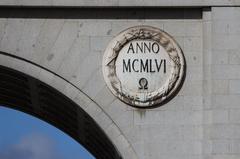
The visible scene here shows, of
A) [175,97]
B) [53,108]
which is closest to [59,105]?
[53,108]

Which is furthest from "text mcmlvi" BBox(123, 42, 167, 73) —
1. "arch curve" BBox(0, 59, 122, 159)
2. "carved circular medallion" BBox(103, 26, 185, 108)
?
"arch curve" BBox(0, 59, 122, 159)

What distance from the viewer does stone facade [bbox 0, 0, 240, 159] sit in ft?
95.2

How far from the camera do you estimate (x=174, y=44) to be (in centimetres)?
2922

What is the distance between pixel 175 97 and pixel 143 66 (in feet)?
3.39

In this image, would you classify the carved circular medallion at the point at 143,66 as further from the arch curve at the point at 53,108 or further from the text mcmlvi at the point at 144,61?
the arch curve at the point at 53,108

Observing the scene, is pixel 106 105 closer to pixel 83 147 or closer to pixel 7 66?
pixel 7 66

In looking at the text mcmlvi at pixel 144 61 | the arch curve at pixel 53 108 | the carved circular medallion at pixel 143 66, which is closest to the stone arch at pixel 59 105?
the arch curve at pixel 53 108

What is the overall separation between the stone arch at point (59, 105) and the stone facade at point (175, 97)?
0.03 meters

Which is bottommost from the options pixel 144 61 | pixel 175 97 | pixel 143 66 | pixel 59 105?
pixel 175 97

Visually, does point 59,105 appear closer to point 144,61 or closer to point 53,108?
point 53,108

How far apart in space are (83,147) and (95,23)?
6229mm

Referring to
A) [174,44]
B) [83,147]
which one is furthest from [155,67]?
[83,147]

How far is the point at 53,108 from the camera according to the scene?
3222 cm

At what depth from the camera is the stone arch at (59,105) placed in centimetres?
2911
